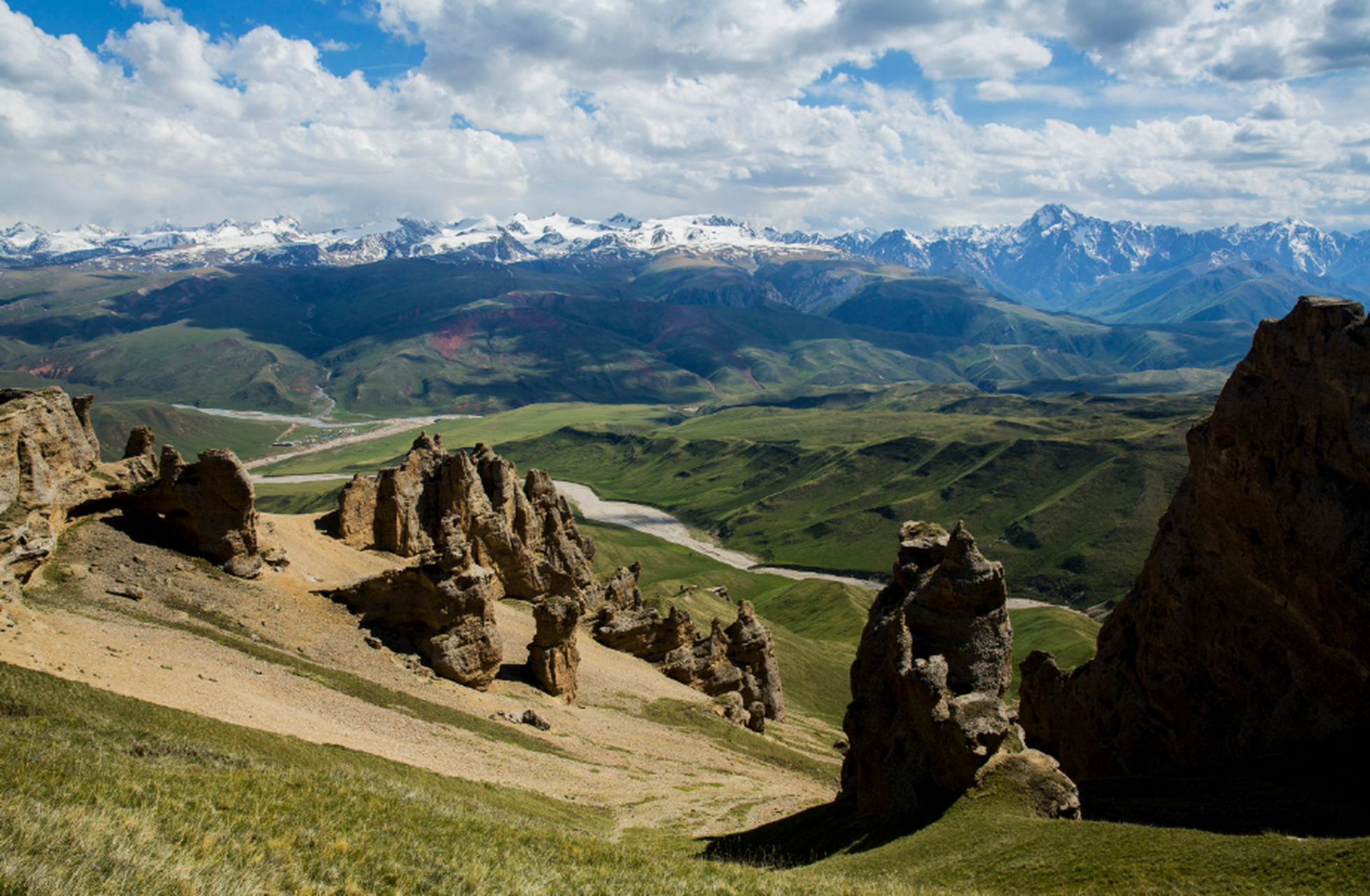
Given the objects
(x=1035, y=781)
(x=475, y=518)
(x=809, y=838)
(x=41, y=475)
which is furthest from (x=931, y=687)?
(x=475, y=518)

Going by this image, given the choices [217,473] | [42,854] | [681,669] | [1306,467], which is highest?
[1306,467]

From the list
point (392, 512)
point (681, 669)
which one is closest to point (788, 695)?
point (681, 669)

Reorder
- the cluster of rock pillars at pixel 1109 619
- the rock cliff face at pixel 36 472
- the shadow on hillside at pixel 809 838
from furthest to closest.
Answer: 1. the rock cliff face at pixel 36 472
2. the cluster of rock pillars at pixel 1109 619
3. the shadow on hillside at pixel 809 838

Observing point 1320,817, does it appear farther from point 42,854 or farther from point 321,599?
point 321,599

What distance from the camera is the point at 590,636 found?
103 m

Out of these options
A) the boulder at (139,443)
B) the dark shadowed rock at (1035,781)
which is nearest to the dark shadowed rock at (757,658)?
the boulder at (139,443)

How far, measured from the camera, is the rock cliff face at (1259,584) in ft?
147

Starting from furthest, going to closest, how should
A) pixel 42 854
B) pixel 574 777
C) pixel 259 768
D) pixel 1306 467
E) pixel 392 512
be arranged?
1. pixel 392 512
2. pixel 574 777
3. pixel 1306 467
4. pixel 259 768
5. pixel 42 854

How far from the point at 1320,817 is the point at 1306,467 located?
21.4 m

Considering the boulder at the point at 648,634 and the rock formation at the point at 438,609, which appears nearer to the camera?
the rock formation at the point at 438,609

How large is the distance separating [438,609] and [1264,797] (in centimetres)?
5725

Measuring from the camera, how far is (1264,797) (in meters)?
39.4

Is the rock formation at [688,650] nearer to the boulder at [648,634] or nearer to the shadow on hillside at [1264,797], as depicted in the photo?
the boulder at [648,634]

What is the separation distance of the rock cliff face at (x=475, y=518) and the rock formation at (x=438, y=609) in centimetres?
380
